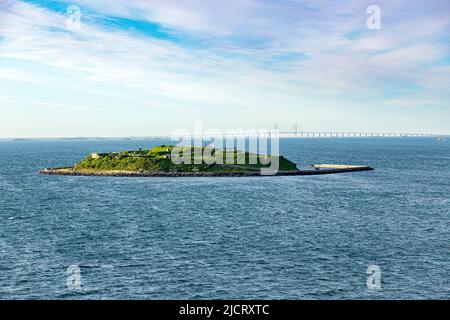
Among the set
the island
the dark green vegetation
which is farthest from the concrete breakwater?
the dark green vegetation

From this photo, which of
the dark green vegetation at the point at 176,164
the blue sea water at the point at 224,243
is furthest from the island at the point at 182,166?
the blue sea water at the point at 224,243

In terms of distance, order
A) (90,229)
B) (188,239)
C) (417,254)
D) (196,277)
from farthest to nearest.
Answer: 1. (90,229)
2. (188,239)
3. (417,254)
4. (196,277)

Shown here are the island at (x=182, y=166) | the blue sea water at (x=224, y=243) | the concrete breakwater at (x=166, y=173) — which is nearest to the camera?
the blue sea water at (x=224, y=243)

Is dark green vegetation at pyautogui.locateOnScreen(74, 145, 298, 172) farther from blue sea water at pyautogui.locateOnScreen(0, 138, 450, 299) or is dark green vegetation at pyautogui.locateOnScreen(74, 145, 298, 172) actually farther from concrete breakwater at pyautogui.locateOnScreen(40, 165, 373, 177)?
blue sea water at pyautogui.locateOnScreen(0, 138, 450, 299)

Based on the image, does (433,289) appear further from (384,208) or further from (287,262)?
(384,208)

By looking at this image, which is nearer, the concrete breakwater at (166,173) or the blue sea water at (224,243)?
the blue sea water at (224,243)

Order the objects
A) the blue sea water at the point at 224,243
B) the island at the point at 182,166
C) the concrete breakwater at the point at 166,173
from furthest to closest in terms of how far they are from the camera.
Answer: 1. the island at the point at 182,166
2. the concrete breakwater at the point at 166,173
3. the blue sea water at the point at 224,243

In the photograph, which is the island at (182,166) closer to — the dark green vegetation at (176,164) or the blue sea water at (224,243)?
the dark green vegetation at (176,164)

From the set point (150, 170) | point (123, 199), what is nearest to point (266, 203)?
point (123, 199)
